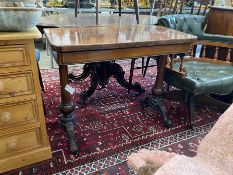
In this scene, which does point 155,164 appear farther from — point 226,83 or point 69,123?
point 226,83

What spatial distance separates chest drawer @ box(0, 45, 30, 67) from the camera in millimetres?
1165

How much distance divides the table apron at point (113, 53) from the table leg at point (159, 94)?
276 mm

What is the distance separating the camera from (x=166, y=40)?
1561 mm

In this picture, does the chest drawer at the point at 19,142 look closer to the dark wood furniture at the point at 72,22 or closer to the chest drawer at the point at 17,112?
the chest drawer at the point at 17,112

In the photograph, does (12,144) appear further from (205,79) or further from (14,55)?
(205,79)

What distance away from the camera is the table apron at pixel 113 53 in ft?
4.28

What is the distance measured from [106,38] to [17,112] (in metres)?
0.75

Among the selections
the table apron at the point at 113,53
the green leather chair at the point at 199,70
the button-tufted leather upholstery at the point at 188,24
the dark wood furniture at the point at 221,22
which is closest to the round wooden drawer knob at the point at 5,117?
the table apron at the point at 113,53

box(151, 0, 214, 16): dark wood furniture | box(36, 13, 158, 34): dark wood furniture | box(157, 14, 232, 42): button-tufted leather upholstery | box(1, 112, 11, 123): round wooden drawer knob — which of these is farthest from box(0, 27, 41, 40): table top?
box(151, 0, 214, 16): dark wood furniture

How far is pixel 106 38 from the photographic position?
4.87ft

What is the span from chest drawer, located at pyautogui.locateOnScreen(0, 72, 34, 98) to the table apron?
217 millimetres

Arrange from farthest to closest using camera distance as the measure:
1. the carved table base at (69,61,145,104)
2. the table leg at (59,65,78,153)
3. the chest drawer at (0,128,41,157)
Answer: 1. the carved table base at (69,61,145,104)
2. the table leg at (59,65,78,153)
3. the chest drawer at (0,128,41,157)

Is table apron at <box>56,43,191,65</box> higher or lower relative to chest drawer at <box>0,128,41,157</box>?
higher

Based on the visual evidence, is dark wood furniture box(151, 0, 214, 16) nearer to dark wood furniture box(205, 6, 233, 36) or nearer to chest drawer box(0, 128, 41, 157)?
dark wood furniture box(205, 6, 233, 36)
